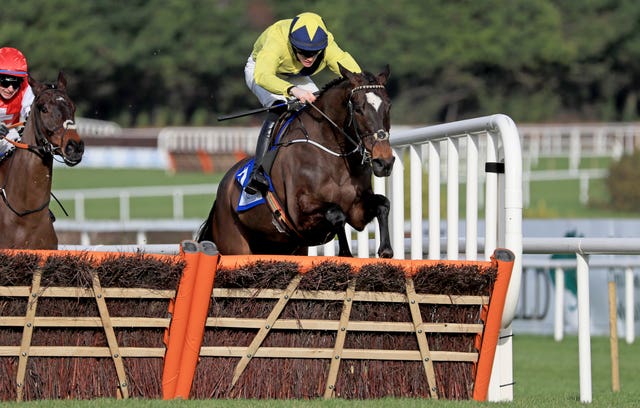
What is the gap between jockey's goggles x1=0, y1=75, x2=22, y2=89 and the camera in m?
7.01

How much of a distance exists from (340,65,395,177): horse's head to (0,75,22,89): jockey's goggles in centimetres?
199

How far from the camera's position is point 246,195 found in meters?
6.78

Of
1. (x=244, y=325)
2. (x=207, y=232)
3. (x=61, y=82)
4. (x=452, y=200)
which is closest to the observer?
(x=244, y=325)

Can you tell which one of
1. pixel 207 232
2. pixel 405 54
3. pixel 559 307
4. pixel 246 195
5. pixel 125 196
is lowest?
pixel 559 307

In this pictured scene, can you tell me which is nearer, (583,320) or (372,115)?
(583,320)

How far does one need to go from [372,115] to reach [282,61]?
95 cm

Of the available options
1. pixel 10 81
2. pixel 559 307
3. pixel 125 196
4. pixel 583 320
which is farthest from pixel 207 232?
pixel 125 196

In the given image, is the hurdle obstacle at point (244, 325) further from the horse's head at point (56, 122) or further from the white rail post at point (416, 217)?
the horse's head at point (56, 122)

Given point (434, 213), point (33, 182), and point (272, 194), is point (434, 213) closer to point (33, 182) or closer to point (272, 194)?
point (272, 194)

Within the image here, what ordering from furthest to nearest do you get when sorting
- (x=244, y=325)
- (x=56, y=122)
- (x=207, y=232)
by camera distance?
(x=207, y=232), (x=56, y=122), (x=244, y=325)

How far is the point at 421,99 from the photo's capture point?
41.4m

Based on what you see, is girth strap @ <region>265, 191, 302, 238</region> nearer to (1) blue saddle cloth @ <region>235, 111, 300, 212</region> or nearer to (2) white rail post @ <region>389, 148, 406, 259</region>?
(1) blue saddle cloth @ <region>235, 111, 300, 212</region>

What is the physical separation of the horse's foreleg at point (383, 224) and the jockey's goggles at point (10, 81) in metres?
2.23

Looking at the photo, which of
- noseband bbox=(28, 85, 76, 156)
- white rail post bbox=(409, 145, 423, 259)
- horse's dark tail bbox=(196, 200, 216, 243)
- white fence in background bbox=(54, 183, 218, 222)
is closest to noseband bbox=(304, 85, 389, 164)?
white rail post bbox=(409, 145, 423, 259)
